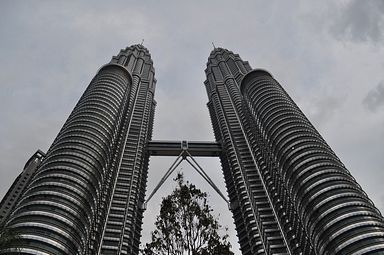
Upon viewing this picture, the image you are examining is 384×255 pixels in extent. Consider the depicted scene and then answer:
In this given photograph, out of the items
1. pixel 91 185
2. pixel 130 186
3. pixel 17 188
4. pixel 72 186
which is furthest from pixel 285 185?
pixel 17 188

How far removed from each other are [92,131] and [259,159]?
210 ft

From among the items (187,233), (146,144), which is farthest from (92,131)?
(187,233)

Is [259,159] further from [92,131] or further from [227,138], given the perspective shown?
[92,131]

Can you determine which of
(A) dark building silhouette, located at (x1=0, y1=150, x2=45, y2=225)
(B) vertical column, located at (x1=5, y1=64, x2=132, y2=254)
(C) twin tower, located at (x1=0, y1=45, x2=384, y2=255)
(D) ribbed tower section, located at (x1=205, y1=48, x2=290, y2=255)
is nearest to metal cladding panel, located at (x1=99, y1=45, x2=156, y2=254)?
(C) twin tower, located at (x1=0, y1=45, x2=384, y2=255)

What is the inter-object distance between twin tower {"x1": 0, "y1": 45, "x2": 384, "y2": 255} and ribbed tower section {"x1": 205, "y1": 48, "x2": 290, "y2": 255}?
1.33 ft

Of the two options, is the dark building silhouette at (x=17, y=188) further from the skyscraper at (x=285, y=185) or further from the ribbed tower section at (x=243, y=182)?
the skyscraper at (x=285, y=185)

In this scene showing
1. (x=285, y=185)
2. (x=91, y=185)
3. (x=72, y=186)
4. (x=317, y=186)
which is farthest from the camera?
(x=285, y=185)

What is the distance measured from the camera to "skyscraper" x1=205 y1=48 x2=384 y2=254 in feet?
252

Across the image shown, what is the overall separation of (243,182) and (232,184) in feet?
38.6

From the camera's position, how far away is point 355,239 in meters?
72.2

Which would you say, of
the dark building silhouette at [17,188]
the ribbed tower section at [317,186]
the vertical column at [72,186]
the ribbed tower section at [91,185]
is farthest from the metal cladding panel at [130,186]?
the ribbed tower section at [317,186]

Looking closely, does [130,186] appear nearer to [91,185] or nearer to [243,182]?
[91,185]

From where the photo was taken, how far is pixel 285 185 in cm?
10200

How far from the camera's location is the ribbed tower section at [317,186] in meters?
73.9
